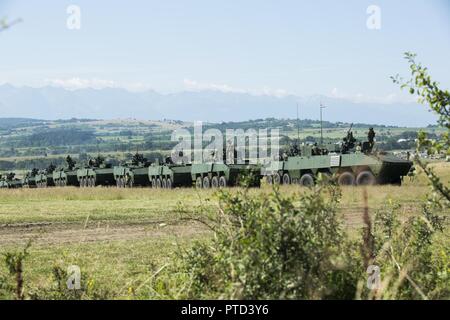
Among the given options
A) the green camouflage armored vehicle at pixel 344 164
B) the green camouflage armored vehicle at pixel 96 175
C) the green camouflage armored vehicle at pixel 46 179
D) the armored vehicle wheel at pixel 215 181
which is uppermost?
the green camouflage armored vehicle at pixel 344 164

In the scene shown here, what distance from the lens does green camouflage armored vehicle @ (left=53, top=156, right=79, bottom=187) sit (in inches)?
2285

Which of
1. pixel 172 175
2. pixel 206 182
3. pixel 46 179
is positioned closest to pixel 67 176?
pixel 46 179

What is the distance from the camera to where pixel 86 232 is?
1480 cm

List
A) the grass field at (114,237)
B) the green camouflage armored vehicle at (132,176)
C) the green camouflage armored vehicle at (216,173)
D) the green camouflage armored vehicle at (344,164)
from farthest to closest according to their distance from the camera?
the green camouflage armored vehicle at (132,176) < the green camouflage armored vehicle at (216,173) < the green camouflage armored vehicle at (344,164) < the grass field at (114,237)

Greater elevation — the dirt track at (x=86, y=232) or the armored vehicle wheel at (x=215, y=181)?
the dirt track at (x=86, y=232)

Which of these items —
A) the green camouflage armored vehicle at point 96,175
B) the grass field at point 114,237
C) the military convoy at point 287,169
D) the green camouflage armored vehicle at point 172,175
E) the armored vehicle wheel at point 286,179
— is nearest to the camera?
the grass field at point 114,237

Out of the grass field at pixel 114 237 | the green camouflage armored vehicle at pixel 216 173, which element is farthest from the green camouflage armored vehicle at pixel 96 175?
the grass field at pixel 114 237

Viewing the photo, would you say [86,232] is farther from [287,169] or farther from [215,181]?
[287,169]

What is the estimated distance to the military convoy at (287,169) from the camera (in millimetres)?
33906

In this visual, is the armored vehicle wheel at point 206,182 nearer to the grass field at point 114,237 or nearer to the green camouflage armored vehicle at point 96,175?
the green camouflage armored vehicle at point 96,175

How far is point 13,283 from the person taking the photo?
773 centimetres
